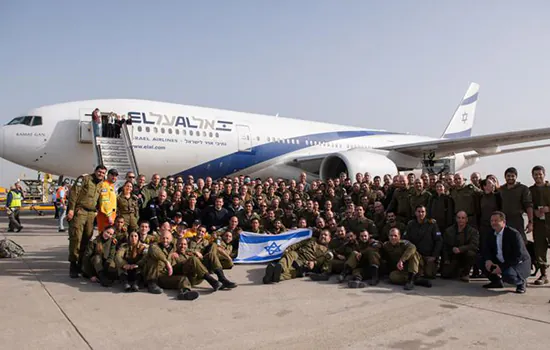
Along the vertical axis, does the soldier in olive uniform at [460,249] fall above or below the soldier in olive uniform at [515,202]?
below

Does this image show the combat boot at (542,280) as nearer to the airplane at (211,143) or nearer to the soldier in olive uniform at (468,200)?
the soldier in olive uniform at (468,200)

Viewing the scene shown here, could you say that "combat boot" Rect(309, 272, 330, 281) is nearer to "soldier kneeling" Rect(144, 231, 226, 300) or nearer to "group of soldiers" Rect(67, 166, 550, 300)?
"group of soldiers" Rect(67, 166, 550, 300)

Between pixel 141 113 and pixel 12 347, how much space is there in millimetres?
9158

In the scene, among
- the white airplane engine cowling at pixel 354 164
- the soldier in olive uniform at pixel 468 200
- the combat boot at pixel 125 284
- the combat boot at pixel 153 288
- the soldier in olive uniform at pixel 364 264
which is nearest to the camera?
the combat boot at pixel 153 288

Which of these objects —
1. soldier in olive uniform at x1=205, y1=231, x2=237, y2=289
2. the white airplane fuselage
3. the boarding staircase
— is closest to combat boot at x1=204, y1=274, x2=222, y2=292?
soldier in olive uniform at x1=205, y1=231, x2=237, y2=289

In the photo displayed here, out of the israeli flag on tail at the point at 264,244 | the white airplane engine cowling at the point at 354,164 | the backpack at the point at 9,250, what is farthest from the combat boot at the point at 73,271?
the white airplane engine cowling at the point at 354,164

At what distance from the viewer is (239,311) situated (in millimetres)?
4305

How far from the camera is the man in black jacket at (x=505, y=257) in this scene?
16.7 feet

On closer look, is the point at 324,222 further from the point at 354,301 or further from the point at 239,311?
the point at 239,311

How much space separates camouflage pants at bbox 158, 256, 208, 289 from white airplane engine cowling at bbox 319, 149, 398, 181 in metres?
7.91

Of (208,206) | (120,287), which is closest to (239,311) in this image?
(120,287)

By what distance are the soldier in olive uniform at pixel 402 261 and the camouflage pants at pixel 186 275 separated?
2488 millimetres

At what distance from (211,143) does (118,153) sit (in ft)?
9.56

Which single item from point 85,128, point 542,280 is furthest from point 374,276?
point 85,128
